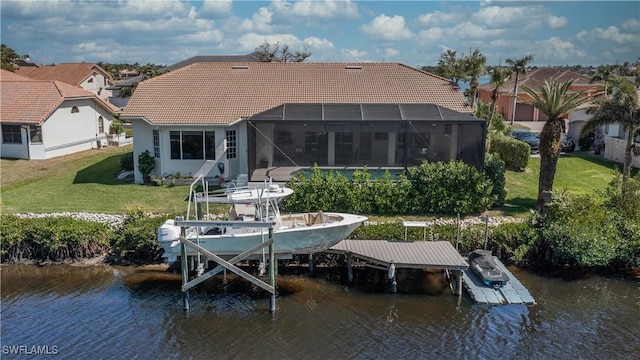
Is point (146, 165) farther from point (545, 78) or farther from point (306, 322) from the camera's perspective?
point (545, 78)

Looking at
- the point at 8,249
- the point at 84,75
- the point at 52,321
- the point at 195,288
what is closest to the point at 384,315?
the point at 195,288

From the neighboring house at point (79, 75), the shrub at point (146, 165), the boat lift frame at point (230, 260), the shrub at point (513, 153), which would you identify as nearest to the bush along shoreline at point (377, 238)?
the boat lift frame at point (230, 260)

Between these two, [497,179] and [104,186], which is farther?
[104,186]

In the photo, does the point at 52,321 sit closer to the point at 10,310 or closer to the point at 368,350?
the point at 10,310

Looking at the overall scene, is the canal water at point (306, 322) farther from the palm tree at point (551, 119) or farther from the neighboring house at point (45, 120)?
the neighboring house at point (45, 120)

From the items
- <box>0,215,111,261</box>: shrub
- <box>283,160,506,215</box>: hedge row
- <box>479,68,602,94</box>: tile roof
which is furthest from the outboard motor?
<box>479,68,602,94</box>: tile roof

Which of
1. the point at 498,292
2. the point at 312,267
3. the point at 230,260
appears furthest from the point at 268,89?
the point at 498,292

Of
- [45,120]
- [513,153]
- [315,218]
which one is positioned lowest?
[315,218]
